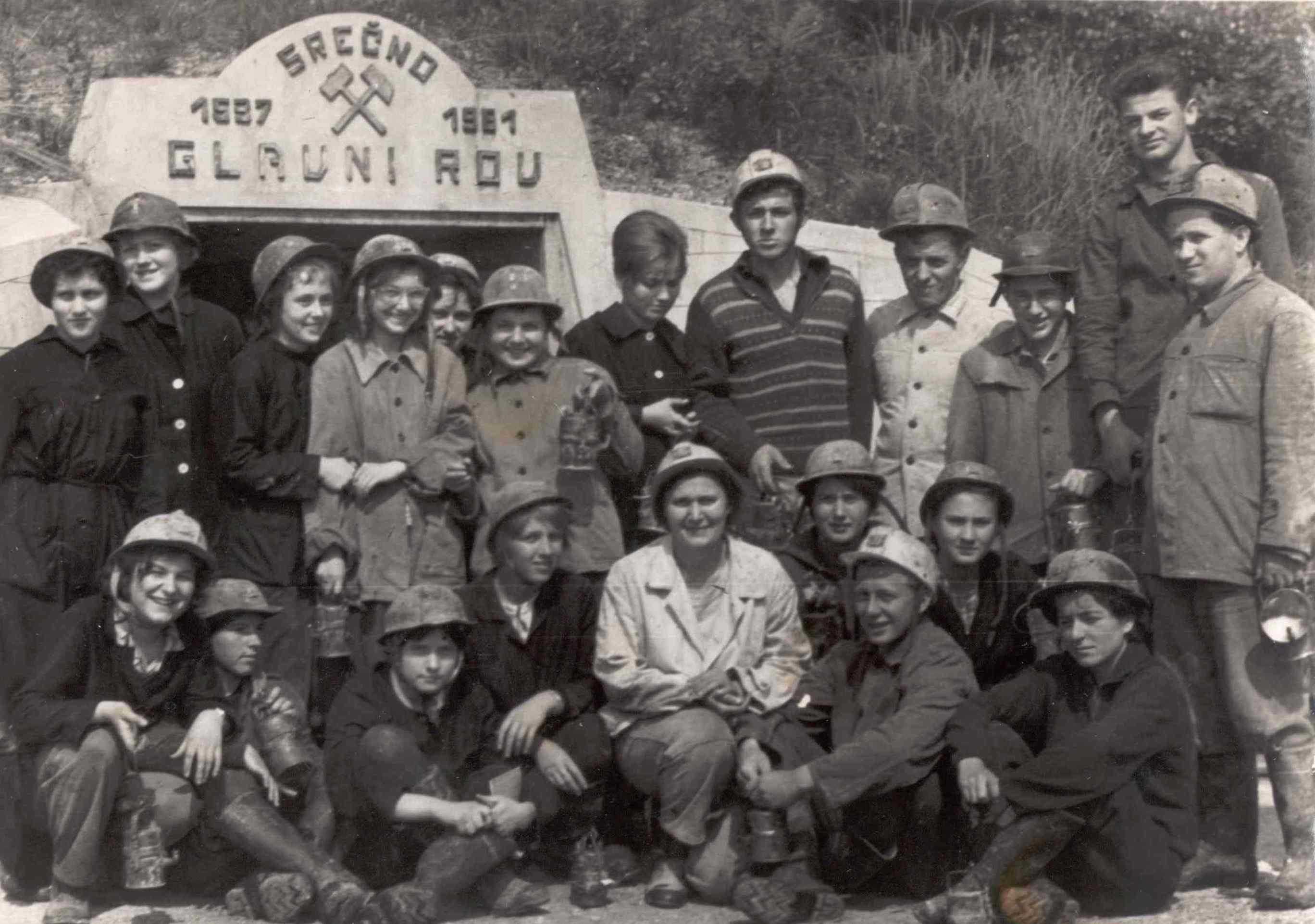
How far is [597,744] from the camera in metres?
5.34

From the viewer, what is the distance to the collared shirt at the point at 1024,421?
600 centimetres

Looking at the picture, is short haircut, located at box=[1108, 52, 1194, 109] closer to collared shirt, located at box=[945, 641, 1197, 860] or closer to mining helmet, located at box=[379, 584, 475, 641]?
collared shirt, located at box=[945, 641, 1197, 860]

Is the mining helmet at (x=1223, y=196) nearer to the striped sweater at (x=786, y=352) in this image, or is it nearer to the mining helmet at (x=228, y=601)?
the striped sweater at (x=786, y=352)

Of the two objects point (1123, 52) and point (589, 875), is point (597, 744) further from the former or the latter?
point (1123, 52)

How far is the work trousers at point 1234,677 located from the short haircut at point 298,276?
9.18 ft

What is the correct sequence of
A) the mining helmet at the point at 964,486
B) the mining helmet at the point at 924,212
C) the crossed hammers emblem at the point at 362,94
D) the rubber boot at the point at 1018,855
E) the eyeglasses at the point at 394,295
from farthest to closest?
the crossed hammers emblem at the point at 362,94, the mining helmet at the point at 924,212, the eyeglasses at the point at 394,295, the mining helmet at the point at 964,486, the rubber boot at the point at 1018,855

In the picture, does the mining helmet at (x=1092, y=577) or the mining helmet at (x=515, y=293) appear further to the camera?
the mining helmet at (x=515, y=293)

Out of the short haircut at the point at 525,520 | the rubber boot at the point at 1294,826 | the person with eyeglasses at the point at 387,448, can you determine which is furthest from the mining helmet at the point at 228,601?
the rubber boot at the point at 1294,826

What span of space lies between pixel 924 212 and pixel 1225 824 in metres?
2.17

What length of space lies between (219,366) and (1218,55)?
17.8ft

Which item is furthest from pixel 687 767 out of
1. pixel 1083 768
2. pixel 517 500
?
pixel 1083 768

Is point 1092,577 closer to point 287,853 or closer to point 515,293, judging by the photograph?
point 515,293

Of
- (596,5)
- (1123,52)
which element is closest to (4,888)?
(596,5)

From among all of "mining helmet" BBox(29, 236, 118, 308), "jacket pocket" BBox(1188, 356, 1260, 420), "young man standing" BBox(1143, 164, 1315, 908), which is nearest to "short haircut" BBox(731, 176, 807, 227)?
"young man standing" BBox(1143, 164, 1315, 908)
